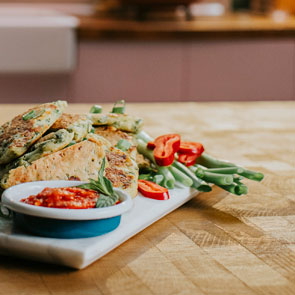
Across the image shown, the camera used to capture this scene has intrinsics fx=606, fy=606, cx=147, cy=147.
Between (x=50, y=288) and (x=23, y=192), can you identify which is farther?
(x=23, y=192)

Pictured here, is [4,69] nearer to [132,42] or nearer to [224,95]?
[132,42]

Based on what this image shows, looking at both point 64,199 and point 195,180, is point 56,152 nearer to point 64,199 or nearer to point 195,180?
point 64,199

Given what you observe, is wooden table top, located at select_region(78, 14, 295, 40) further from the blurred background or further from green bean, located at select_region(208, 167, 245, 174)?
green bean, located at select_region(208, 167, 245, 174)

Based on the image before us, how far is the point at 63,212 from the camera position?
1.10 metres

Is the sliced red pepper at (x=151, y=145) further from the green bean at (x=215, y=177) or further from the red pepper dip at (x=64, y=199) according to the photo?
the red pepper dip at (x=64, y=199)

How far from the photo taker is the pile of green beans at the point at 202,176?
5.05 feet

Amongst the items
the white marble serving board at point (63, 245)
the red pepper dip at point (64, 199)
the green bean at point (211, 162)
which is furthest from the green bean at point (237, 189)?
the red pepper dip at point (64, 199)

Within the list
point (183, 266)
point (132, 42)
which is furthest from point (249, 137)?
point (132, 42)

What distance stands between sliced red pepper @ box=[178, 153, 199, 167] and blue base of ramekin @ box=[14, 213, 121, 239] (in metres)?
0.59

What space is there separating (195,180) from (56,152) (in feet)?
1.34

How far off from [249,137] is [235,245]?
1240mm

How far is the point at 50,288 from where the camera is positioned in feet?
3.34

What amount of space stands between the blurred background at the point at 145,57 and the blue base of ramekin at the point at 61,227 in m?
3.05

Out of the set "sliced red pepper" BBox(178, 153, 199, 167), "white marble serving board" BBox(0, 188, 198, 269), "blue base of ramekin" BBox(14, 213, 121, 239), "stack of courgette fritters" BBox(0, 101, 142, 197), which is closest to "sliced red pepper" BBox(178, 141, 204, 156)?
"sliced red pepper" BBox(178, 153, 199, 167)
